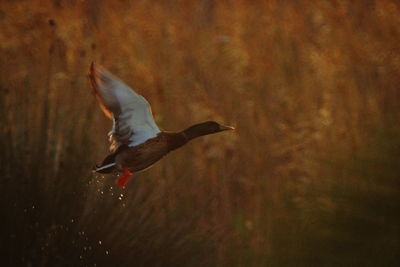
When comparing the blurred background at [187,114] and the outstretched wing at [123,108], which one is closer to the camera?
the outstretched wing at [123,108]

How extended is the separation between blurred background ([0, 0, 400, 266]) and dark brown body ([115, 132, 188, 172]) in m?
0.34

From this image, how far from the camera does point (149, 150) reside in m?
1.91

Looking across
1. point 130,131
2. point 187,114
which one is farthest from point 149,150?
point 187,114

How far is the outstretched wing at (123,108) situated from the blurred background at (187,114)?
42 cm

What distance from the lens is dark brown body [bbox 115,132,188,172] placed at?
1.89 m

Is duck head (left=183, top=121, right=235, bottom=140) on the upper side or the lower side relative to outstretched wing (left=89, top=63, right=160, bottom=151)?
lower

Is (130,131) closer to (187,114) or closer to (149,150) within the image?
(149,150)

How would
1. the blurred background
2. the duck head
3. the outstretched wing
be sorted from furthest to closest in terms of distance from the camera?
the blurred background
the duck head
the outstretched wing

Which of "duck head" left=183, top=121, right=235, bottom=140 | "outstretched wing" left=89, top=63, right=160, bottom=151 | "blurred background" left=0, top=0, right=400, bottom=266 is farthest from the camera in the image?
"blurred background" left=0, top=0, right=400, bottom=266

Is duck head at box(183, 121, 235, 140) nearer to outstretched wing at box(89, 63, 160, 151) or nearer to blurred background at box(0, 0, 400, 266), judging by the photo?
outstretched wing at box(89, 63, 160, 151)

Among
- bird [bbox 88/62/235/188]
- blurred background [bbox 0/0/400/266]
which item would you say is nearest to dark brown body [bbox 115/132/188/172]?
bird [bbox 88/62/235/188]

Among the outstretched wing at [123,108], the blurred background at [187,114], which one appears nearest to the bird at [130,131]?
the outstretched wing at [123,108]

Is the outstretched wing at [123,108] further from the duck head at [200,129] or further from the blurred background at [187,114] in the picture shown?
the blurred background at [187,114]

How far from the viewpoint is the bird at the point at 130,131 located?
1827 mm
